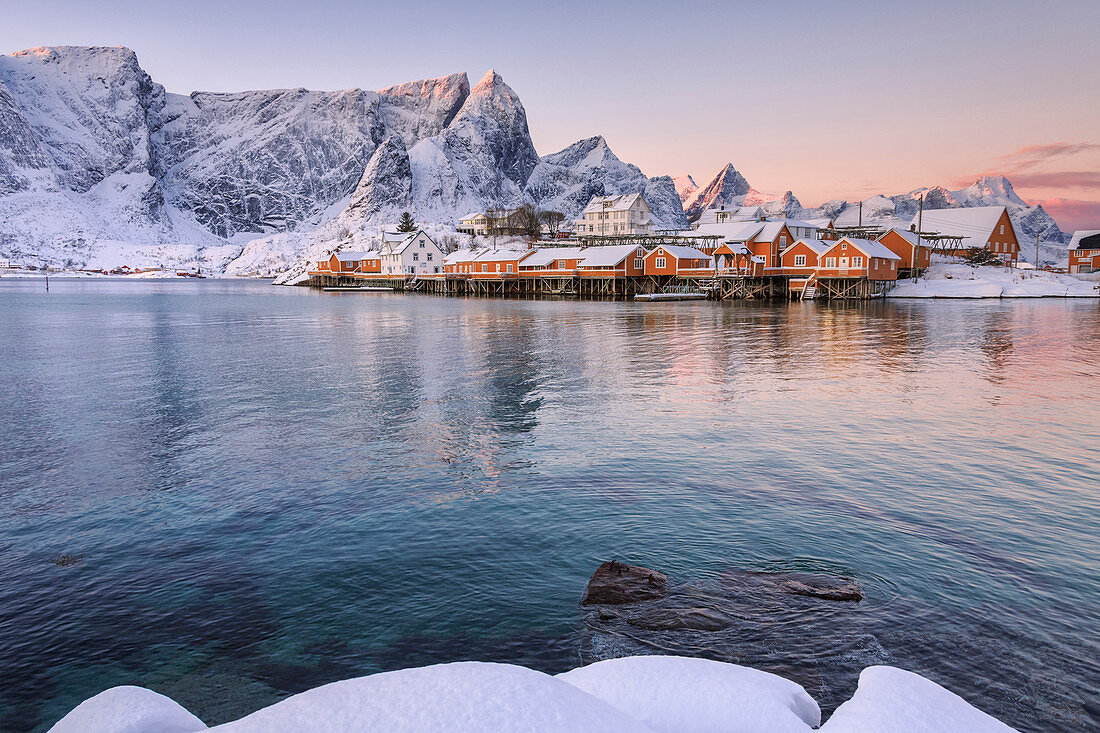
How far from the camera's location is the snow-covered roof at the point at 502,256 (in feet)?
337

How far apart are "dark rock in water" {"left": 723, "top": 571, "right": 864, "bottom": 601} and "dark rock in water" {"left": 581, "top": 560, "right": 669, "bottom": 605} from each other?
0.97m

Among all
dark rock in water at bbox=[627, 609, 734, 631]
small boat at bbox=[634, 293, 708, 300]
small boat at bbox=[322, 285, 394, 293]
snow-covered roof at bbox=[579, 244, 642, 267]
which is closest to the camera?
dark rock in water at bbox=[627, 609, 734, 631]

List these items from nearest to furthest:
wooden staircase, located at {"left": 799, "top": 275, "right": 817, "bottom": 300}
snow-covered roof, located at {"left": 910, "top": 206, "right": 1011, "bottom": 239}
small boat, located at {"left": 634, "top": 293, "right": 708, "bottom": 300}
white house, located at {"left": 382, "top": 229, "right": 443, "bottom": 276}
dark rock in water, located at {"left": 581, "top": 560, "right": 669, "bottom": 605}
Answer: dark rock in water, located at {"left": 581, "top": 560, "right": 669, "bottom": 605} < wooden staircase, located at {"left": 799, "top": 275, "right": 817, "bottom": 300} < small boat, located at {"left": 634, "top": 293, "right": 708, "bottom": 300} < snow-covered roof, located at {"left": 910, "top": 206, "right": 1011, "bottom": 239} < white house, located at {"left": 382, "top": 229, "right": 443, "bottom": 276}

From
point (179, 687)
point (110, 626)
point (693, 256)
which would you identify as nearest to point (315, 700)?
point (179, 687)

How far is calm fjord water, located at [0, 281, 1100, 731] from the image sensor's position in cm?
728

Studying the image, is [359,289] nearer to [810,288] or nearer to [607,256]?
[607,256]

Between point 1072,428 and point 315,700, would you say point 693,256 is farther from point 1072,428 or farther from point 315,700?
point 315,700

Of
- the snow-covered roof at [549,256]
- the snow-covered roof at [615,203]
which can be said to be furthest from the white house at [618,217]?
the snow-covered roof at [549,256]

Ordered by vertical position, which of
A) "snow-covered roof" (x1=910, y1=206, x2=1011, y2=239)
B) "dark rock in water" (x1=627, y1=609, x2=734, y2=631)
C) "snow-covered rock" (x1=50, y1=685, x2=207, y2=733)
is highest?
"snow-covered roof" (x1=910, y1=206, x2=1011, y2=239)

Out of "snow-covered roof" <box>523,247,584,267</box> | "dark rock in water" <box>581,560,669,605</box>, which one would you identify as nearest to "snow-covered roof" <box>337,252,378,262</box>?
"snow-covered roof" <box>523,247,584,267</box>

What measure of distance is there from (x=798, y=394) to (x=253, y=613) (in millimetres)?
18365

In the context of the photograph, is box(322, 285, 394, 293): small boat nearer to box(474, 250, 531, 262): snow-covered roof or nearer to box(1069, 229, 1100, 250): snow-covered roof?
box(474, 250, 531, 262): snow-covered roof

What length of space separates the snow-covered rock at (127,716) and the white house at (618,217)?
146483 mm

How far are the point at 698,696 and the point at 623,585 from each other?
471cm
